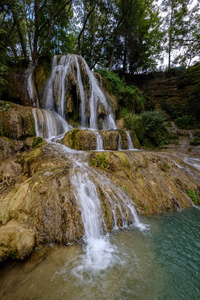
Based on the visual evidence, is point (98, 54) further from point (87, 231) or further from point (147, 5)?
point (87, 231)

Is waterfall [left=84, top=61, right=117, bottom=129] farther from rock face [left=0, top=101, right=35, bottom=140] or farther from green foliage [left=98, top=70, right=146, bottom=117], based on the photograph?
rock face [left=0, top=101, right=35, bottom=140]

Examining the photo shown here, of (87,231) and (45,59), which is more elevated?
(45,59)

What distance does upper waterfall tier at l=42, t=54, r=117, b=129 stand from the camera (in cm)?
921

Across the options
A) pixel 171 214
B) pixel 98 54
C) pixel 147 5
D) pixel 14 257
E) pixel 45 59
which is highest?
Result: pixel 147 5

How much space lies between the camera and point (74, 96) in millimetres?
9570

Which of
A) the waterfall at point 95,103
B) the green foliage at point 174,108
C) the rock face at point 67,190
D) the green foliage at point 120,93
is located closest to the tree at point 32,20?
the waterfall at point 95,103

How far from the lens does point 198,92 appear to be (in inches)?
521

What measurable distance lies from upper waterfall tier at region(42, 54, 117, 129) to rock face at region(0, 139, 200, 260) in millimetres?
5245

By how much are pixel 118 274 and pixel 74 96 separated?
9.83 metres

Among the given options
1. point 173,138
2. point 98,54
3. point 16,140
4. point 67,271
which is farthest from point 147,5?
point 67,271

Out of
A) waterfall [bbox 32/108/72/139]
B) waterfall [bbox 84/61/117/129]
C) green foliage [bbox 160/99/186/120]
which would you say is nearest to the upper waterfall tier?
waterfall [bbox 84/61/117/129]

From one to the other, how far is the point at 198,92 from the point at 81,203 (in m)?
16.3

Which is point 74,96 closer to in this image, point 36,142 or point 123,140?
point 123,140

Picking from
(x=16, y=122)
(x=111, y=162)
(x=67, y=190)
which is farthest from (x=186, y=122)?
(x=16, y=122)
